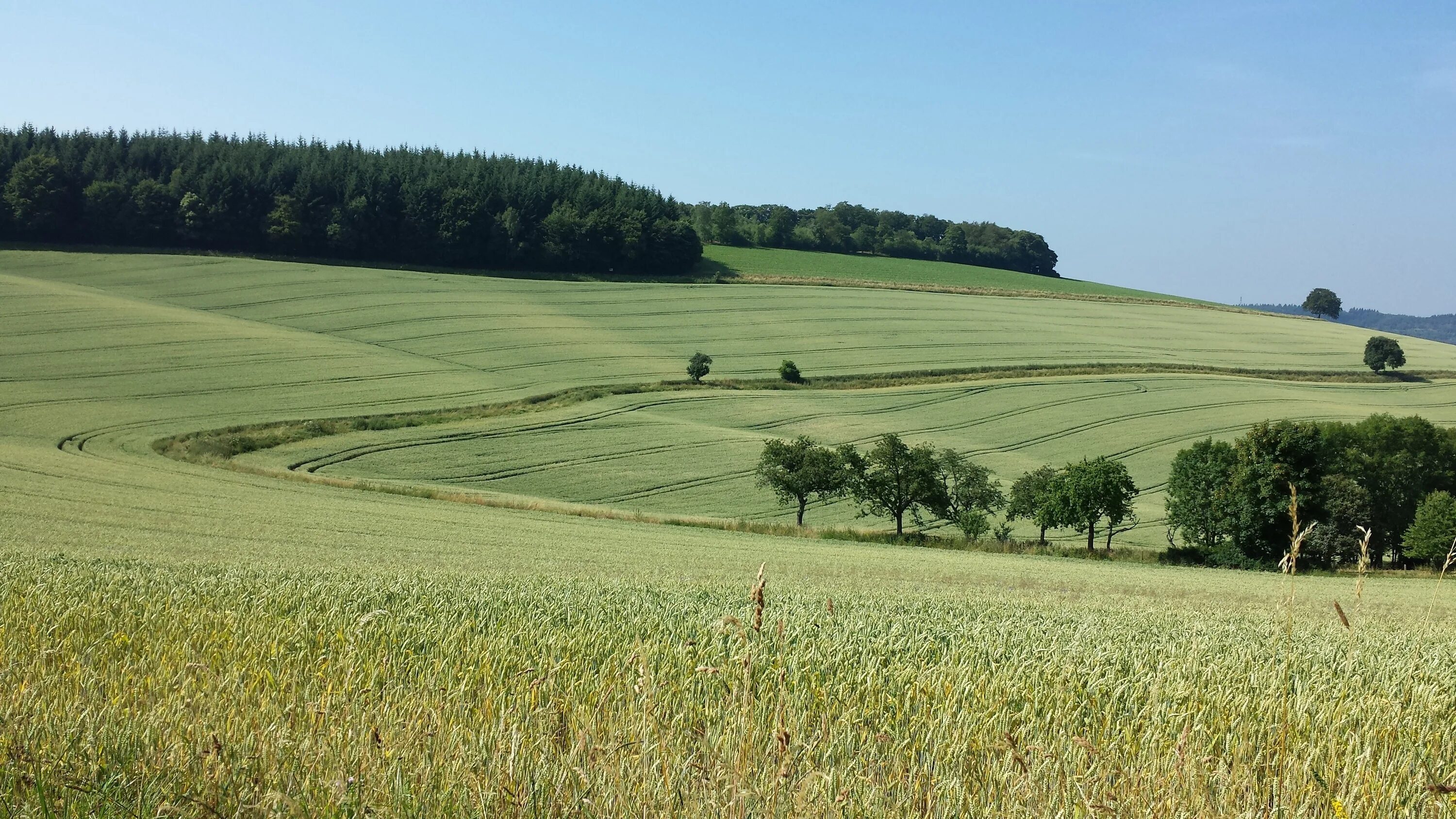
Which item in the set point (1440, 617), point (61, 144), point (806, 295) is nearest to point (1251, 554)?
point (1440, 617)

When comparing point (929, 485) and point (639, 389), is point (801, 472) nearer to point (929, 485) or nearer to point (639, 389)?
point (929, 485)

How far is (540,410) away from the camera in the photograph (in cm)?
5781

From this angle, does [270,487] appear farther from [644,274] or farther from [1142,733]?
[644,274]

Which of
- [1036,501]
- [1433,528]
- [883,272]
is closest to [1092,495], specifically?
[1036,501]

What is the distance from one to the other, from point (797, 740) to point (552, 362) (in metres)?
67.3

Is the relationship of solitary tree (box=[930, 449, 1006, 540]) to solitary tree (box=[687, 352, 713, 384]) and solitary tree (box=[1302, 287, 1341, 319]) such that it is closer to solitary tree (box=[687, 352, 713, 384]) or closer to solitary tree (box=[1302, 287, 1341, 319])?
solitary tree (box=[687, 352, 713, 384])

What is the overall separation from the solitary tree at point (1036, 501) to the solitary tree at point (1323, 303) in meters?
111

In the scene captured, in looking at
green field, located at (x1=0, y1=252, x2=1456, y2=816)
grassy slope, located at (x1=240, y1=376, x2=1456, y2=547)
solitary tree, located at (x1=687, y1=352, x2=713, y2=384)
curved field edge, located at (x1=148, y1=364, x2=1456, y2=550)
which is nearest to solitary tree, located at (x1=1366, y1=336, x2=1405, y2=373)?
grassy slope, located at (x1=240, y1=376, x2=1456, y2=547)

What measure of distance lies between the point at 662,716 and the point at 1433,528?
161ft

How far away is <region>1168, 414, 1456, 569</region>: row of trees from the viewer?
3934 cm

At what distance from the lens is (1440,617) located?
16.5 meters

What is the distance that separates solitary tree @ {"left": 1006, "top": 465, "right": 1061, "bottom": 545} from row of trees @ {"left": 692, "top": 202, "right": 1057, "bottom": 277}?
91.2 metres

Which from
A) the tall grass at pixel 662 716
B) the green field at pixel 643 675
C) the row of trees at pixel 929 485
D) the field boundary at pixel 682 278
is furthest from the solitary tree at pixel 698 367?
the tall grass at pixel 662 716

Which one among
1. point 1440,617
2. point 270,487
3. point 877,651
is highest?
point 877,651
